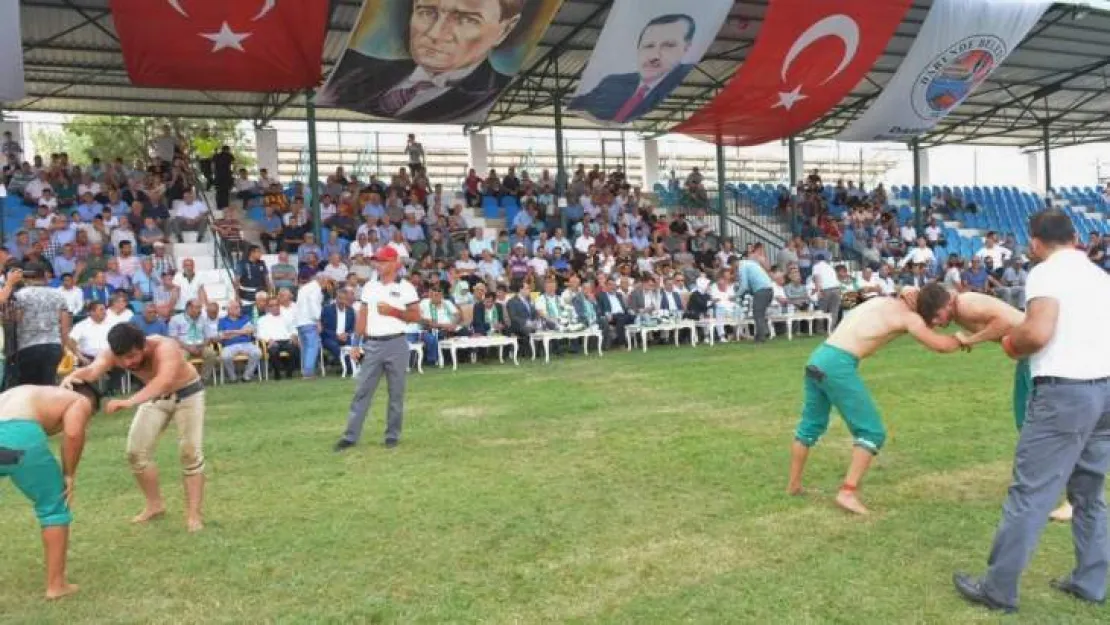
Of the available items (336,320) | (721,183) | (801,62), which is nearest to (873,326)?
(336,320)

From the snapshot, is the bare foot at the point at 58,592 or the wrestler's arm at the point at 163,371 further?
the wrestler's arm at the point at 163,371

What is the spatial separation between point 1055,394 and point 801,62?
14.3 m

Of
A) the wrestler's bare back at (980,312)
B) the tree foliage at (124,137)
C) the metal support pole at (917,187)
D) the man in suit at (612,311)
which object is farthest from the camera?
the tree foliage at (124,137)

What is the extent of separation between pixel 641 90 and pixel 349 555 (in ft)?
42.2

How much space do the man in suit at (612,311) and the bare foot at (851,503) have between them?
10791 millimetres

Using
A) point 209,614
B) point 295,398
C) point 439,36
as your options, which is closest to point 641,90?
point 439,36

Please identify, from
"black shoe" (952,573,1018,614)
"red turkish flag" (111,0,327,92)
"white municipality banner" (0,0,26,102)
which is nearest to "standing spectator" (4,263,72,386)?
"white municipality banner" (0,0,26,102)

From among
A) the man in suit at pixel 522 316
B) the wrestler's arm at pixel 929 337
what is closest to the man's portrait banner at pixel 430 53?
the man in suit at pixel 522 316

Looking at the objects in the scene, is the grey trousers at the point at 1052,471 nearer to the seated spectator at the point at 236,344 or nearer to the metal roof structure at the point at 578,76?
the seated spectator at the point at 236,344

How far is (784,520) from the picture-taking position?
509cm

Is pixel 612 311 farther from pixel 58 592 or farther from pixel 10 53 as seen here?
pixel 58 592

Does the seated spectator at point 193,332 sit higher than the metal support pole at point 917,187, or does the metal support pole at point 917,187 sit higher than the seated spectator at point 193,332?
the metal support pole at point 917,187

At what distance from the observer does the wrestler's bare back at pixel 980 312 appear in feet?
14.9

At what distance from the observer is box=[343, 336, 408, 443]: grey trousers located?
7.42 metres
